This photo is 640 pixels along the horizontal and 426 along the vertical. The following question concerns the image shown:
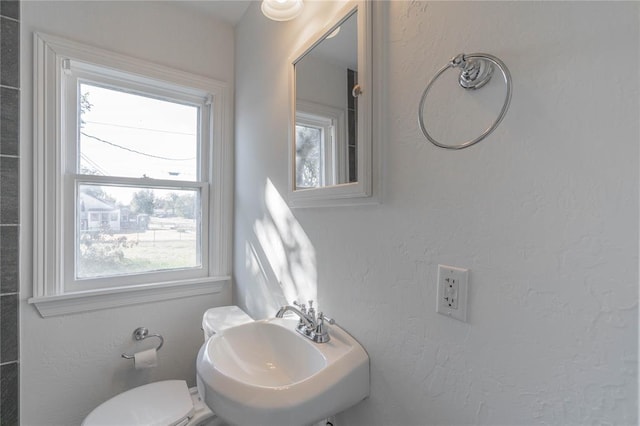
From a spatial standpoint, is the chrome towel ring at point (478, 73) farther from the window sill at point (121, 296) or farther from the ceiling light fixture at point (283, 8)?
the window sill at point (121, 296)

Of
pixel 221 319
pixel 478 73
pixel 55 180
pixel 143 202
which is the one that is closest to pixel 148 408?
pixel 221 319

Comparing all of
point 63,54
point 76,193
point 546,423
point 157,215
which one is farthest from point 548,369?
point 63,54

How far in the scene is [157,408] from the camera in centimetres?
121

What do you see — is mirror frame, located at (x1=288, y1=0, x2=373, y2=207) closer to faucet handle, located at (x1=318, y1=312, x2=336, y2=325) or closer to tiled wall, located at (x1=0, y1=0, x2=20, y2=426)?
faucet handle, located at (x1=318, y1=312, x2=336, y2=325)

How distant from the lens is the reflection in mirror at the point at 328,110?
926mm

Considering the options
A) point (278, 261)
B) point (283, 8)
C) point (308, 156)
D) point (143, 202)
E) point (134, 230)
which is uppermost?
point (283, 8)

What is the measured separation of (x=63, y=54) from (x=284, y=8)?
109cm

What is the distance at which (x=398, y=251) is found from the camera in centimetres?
80

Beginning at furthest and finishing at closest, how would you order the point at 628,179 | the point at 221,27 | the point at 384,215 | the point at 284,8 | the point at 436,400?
1. the point at 221,27
2. the point at 284,8
3. the point at 384,215
4. the point at 436,400
5. the point at 628,179

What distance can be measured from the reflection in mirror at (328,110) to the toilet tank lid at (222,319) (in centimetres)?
77

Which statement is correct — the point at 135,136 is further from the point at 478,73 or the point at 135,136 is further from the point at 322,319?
the point at 478,73

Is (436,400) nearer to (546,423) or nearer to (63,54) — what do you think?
(546,423)

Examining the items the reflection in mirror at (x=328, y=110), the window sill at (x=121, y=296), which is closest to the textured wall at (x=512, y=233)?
the reflection in mirror at (x=328, y=110)

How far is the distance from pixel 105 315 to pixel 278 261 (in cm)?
97
